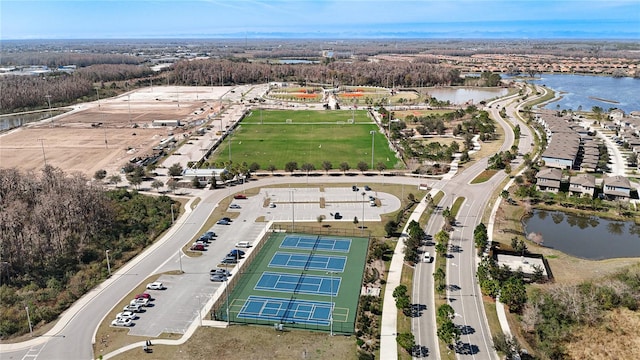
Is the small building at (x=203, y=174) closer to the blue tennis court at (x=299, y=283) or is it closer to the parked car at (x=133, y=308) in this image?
the blue tennis court at (x=299, y=283)

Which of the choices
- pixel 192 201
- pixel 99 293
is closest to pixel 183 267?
pixel 99 293

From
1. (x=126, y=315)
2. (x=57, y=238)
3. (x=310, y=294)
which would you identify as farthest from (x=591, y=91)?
(x=126, y=315)

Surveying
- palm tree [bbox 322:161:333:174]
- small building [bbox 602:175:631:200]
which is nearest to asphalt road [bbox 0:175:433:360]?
palm tree [bbox 322:161:333:174]

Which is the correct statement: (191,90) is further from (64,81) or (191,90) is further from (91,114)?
(91,114)

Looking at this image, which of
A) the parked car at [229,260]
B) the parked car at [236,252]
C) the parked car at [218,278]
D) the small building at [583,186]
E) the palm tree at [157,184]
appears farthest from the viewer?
the palm tree at [157,184]

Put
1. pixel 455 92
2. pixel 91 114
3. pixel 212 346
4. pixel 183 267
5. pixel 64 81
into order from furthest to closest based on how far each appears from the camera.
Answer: pixel 455 92
pixel 64 81
pixel 91 114
pixel 183 267
pixel 212 346

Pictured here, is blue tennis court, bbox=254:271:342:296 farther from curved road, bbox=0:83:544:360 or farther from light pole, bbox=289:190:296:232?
light pole, bbox=289:190:296:232

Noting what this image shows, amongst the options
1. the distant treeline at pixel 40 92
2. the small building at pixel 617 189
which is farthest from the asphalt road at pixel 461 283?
the distant treeline at pixel 40 92
